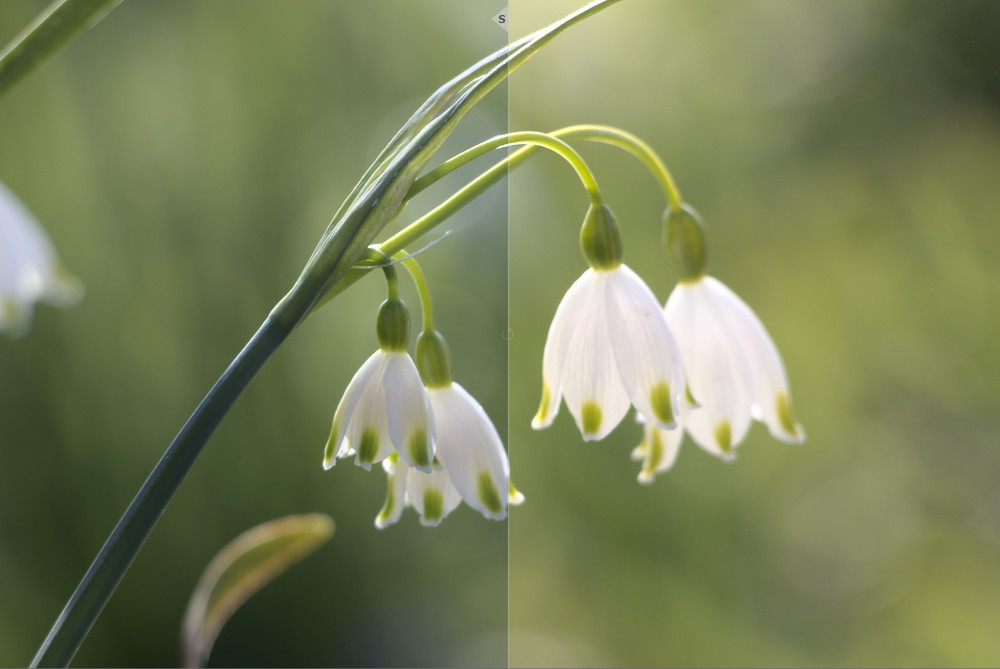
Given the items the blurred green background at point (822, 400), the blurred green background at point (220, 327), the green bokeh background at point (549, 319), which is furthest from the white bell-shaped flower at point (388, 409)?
the blurred green background at point (822, 400)

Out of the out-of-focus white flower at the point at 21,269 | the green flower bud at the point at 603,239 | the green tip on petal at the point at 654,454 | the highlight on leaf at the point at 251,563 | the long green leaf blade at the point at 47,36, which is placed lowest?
the highlight on leaf at the point at 251,563

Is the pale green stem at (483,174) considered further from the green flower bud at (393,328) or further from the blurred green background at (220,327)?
the blurred green background at (220,327)

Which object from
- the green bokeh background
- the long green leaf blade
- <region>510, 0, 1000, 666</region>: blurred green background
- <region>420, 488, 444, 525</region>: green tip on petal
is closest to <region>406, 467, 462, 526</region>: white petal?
Result: <region>420, 488, 444, 525</region>: green tip on petal

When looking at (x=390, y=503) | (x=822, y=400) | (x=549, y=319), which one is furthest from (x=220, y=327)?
(x=822, y=400)

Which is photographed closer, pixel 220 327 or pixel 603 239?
pixel 603 239

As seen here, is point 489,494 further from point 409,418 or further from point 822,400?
point 822,400

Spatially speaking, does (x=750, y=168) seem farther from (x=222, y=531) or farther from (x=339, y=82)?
(x=222, y=531)
